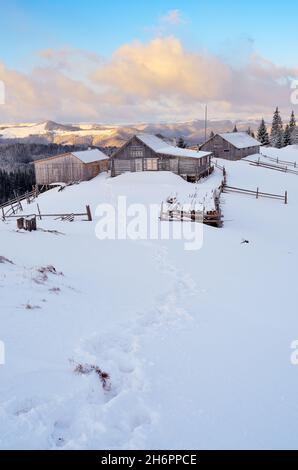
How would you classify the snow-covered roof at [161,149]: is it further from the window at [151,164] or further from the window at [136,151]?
the window at [151,164]

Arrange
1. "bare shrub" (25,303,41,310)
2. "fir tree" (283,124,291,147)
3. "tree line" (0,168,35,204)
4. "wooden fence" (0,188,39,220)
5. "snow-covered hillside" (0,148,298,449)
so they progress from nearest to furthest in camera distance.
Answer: "snow-covered hillside" (0,148,298,449) → "bare shrub" (25,303,41,310) → "wooden fence" (0,188,39,220) → "fir tree" (283,124,291,147) → "tree line" (0,168,35,204)

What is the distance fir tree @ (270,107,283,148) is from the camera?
3954 inches

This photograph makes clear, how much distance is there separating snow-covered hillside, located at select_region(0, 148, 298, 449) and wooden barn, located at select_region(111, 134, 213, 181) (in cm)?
2966

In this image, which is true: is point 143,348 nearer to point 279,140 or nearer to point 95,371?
point 95,371

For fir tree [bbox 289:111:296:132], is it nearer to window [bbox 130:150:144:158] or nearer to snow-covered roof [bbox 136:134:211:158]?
snow-covered roof [bbox 136:134:211:158]

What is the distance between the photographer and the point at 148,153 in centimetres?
4666

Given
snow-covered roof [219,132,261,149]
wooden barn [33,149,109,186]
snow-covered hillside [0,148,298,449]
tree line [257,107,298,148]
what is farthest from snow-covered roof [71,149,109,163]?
tree line [257,107,298,148]

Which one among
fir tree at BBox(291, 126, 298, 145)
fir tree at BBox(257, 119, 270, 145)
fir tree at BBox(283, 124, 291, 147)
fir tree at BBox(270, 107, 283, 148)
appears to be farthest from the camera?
fir tree at BBox(270, 107, 283, 148)

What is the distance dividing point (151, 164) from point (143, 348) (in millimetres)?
41156

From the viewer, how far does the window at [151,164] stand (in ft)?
154

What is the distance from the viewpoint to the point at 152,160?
46.9 meters

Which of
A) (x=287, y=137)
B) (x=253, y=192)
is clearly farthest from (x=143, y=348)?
(x=287, y=137)

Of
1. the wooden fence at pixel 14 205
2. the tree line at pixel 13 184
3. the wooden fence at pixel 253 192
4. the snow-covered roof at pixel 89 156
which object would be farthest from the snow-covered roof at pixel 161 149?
the tree line at pixel 13 184

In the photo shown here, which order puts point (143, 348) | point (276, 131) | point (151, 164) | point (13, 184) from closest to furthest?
point (143, 348)
point (151, 164)
point (13, 184)
point (276, 131)
